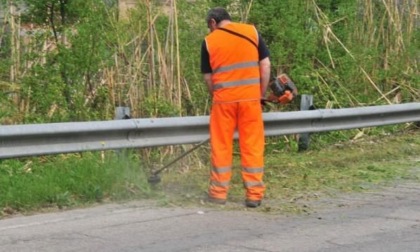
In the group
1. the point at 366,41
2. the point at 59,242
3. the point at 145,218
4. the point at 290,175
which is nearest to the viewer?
the point at 59,242

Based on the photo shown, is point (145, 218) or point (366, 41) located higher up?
point (366, 41)

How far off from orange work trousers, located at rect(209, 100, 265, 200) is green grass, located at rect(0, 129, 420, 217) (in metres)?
0.20

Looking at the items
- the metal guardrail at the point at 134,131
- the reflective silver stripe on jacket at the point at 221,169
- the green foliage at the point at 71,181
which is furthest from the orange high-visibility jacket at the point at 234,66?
the green foliage at the point at 71,181

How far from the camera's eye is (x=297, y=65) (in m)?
11.8

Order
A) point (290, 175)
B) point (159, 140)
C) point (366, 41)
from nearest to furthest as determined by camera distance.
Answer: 1. point (159, 140)
2. point (290, 175)
3. point (366, 41)

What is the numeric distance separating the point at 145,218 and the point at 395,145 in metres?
5.26

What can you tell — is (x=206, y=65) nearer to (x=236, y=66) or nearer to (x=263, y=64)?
(x=236, y=66)

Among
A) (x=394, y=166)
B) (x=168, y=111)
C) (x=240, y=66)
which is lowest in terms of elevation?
(x=394, y=166)

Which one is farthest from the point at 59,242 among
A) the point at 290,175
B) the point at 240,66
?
the point at 290,175

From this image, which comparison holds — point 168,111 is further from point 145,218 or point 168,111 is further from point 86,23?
point 145,218

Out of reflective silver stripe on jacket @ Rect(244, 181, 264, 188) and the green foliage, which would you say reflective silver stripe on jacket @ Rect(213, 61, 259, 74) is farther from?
the green foliage

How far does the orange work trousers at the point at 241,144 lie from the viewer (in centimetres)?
773

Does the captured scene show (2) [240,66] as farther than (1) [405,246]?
Yes

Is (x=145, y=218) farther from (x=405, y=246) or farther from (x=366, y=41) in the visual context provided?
(x=366, y=41)
